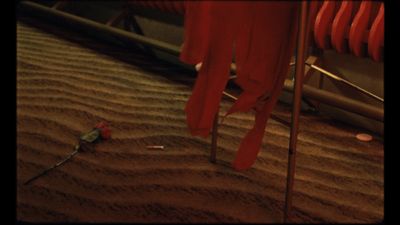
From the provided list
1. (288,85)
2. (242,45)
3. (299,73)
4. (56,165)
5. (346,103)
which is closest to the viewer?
(242,45)

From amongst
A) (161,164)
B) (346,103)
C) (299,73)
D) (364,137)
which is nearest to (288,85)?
(346,103)

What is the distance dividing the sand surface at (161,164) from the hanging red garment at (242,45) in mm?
611

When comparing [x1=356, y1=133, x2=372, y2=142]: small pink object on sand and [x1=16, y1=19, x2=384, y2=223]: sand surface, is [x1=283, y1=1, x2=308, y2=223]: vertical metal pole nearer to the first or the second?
[x1=16, y1=19, x2=384, y2=223]: sand surface

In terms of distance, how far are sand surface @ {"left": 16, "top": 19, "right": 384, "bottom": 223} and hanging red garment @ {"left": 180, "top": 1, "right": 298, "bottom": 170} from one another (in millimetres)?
611

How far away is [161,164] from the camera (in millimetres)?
2119

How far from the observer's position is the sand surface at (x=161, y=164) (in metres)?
1.78

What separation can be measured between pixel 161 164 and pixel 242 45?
0.99m

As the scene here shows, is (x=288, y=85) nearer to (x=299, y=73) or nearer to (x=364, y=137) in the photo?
(x=364, y=137)

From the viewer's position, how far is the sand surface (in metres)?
1.78

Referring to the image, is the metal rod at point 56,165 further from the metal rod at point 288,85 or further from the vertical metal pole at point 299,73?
the vertical metal pole at point 299,73

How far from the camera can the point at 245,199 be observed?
1864 millimetres

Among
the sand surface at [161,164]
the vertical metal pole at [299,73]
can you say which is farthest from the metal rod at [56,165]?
the vertical metal pole at [299,73]
